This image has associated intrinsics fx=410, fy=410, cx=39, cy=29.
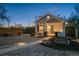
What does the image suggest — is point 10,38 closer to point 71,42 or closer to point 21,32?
point 21,32

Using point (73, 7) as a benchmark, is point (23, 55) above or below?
below

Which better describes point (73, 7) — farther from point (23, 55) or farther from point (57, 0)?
point (23, 55)

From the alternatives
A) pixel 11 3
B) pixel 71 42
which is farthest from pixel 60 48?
pixel 11 3

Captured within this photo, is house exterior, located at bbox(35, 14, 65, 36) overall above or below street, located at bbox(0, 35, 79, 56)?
above

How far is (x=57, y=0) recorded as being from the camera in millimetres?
5867

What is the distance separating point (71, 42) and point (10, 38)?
89 cm

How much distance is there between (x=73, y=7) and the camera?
5.89 m

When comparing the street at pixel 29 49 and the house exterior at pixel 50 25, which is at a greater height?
the house exterior at pixel 50 25

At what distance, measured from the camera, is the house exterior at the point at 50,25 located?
5.94 metres

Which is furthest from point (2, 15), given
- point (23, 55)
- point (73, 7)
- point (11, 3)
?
point (73, 7)

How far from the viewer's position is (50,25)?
19.5 ft

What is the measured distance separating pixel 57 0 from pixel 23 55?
93 centimetres

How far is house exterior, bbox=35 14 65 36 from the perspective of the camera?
5.94 metres

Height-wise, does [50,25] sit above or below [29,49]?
above
